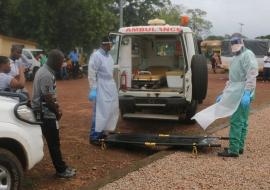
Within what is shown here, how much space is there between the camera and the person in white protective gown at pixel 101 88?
26.1ft

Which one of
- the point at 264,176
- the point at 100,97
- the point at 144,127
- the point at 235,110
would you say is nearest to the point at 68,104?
the point at 144,127

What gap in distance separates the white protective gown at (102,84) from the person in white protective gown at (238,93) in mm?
1903

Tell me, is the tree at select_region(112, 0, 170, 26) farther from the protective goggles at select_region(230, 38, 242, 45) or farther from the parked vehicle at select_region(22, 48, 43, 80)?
the protective goggles at select_region(230, 38, 242, 45)

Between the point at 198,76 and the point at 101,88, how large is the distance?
197 centimetres

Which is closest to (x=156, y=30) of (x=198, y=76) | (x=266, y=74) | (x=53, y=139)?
(x=198, y=76)

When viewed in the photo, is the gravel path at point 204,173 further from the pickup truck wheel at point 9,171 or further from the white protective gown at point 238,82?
the pickup truck wheel at point 9,171

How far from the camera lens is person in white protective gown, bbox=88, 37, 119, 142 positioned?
313 inches

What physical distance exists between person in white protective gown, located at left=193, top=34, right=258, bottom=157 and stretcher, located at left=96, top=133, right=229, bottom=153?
0.25 meters

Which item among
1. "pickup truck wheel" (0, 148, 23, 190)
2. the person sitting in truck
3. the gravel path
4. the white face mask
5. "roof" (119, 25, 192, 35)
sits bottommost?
the gravel path

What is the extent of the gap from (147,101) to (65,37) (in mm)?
20167

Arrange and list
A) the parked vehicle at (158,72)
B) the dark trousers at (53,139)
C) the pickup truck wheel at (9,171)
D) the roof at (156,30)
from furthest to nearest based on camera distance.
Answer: the roof at (156,30)
the parked vehicle at (158,72)
the dark trousers at (53,139)
the pickup truck wheel at (9,171)

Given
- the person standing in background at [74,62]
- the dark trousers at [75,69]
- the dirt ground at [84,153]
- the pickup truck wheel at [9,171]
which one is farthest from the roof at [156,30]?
the dark trousers at [75,69]

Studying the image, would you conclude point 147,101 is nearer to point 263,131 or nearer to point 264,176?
point 263,131

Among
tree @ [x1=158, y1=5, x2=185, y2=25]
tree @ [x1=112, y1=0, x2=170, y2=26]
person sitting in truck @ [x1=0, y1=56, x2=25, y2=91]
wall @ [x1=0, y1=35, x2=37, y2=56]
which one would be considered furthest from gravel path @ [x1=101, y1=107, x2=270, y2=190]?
tree @ [x1=158, y1=5, x2=185, y2=25]
